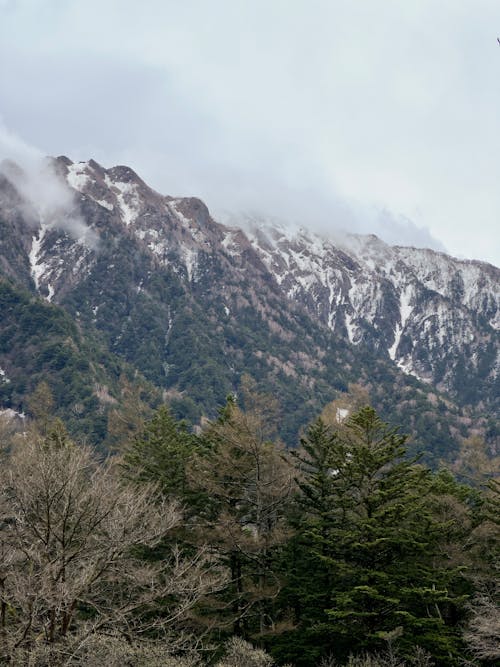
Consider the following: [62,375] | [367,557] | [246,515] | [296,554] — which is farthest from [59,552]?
[62,375]

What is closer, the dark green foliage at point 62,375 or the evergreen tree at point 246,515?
the evergreen tree at point 246,515

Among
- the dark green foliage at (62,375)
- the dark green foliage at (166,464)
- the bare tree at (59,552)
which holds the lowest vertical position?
the bare tree at (59,552)

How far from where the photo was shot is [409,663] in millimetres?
30578

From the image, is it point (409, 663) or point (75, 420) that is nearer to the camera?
point (409, 663)

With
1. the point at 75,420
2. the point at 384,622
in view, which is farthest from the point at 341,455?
the point at 75,420

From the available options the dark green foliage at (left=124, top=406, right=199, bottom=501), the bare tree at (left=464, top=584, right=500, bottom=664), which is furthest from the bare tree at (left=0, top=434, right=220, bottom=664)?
the bare tree at (left=464, top=584, right=500, bottom=664)

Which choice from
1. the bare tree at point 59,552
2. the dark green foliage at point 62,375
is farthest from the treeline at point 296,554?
the dark green foliage at point 62,375

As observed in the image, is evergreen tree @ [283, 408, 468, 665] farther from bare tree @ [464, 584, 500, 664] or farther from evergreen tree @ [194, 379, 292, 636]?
evergreen tree @ [194, 379, 292, 636]

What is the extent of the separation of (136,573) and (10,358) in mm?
187603

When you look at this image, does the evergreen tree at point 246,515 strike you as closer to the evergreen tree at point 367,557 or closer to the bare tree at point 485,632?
the evergreen tree at point 367,557

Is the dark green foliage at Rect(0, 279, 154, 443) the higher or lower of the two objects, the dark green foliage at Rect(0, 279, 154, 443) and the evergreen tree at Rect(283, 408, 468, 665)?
the higher

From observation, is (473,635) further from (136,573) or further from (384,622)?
(136,573)

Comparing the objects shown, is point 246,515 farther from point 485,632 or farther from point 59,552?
point 59,552

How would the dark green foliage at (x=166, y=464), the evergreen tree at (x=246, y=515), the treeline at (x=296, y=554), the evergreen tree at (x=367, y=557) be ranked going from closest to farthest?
1. the treeline at (x=296, y=554)
2. the evergreen tree at (x=367, y=557)
3. the evergreen tree at (x=246, y=515)
4. the dark green foliage at (x=166, y=464)
